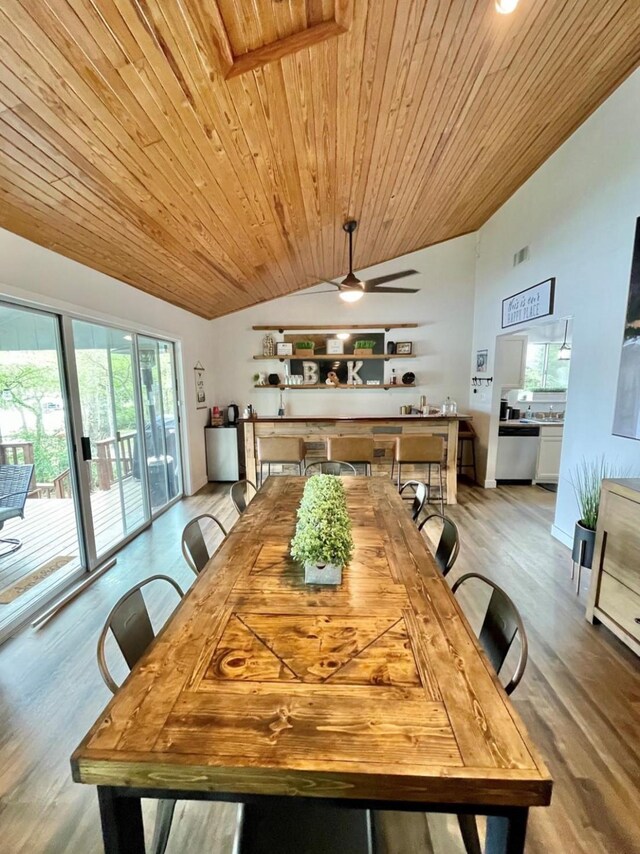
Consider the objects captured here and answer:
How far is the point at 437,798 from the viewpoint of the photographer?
740mm

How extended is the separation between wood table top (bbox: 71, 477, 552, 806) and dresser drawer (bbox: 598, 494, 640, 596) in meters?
1.39

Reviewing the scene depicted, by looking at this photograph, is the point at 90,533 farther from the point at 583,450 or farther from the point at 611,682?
the point at 583,450

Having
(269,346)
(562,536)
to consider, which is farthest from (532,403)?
(269,346)

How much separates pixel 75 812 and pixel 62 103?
2.84 m

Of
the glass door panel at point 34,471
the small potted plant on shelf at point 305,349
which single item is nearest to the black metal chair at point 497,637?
the glass door panel at point 34,471

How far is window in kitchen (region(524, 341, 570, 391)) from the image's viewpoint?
628 cm

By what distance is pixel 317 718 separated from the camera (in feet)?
2.81

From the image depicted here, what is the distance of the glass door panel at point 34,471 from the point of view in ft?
7.80

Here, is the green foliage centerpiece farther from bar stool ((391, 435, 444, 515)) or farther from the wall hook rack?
the wall hook rack

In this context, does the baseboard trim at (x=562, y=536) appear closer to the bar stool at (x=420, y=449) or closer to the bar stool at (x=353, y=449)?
the bar stool at (x=420, y=449)

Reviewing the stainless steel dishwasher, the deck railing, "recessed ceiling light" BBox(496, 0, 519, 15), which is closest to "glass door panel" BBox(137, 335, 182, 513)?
the deck railing

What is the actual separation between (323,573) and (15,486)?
2401 mm

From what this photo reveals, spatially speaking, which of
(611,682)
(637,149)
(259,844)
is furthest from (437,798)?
(637,149)

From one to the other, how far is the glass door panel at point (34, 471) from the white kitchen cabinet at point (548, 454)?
5.56 m
